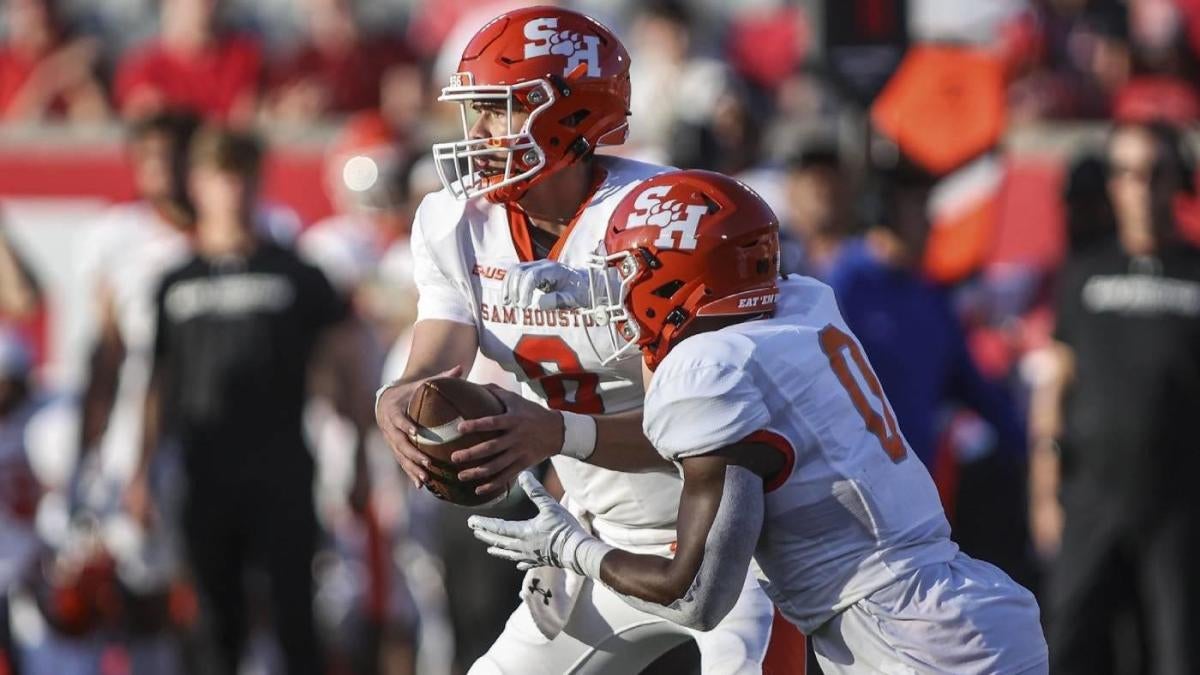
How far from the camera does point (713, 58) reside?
9.20 m

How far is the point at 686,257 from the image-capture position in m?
3.66

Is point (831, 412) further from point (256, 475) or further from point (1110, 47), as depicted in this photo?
point (1110, 47)

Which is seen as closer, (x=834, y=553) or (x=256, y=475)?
(x=834, y=553)

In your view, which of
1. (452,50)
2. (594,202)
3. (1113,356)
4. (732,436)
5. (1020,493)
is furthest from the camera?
(452,50)

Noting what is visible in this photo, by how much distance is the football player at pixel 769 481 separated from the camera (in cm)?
352

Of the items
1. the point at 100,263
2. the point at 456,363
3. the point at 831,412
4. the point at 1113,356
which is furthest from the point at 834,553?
the point at 100,263

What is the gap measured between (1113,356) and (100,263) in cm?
368

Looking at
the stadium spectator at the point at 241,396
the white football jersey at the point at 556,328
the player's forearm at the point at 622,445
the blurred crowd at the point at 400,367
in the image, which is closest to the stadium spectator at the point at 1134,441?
the blurred crowd at the point at 400,367

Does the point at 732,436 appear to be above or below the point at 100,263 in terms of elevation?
above

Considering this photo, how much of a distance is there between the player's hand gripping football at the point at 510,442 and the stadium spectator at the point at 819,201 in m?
3.29

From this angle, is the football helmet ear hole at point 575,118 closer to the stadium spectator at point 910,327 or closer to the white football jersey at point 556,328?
the white football jersey at point 556,328

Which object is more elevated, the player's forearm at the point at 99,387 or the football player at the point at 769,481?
the football player at the point at 769,481

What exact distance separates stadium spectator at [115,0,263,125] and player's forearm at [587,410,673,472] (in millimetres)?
5909

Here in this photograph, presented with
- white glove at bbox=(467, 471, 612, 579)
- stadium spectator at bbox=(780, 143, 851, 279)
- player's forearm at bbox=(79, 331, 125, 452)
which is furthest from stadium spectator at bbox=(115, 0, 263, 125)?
white glove at bbox=(467, 471, 612, 579)
